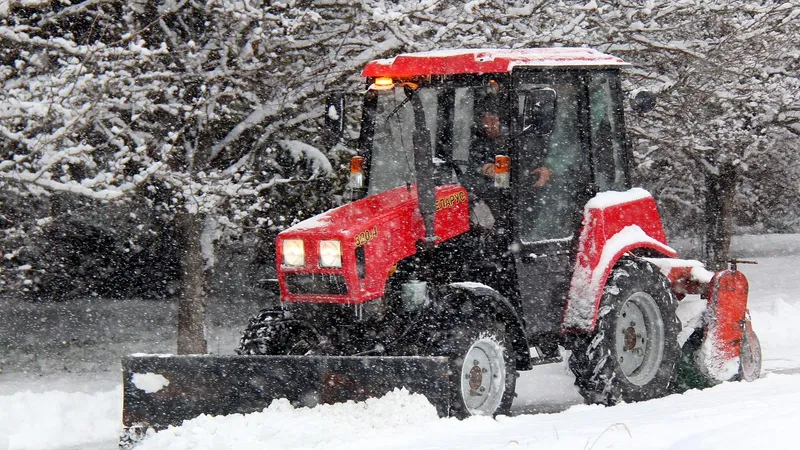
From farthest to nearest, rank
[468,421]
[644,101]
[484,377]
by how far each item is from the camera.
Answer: [644,101] → [484,377] → [468,421]

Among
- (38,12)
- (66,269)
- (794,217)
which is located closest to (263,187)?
(38,12)

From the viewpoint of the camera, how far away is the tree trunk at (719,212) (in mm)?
16359

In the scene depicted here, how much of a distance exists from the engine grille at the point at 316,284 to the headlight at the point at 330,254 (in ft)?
0.24

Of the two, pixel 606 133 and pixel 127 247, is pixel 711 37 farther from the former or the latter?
pixel 127 247

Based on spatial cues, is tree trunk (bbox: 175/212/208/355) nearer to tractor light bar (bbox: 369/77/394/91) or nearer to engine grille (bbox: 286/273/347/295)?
tractor light bar (bbox: 369/77/394/91)

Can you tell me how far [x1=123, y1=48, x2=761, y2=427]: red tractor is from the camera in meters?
5.99

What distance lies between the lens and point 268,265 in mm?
14625

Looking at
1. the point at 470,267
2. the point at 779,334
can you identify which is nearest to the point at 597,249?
the point at 470,267

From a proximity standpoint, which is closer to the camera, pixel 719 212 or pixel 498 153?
pixel 498 153

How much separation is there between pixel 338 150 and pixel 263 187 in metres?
1.44

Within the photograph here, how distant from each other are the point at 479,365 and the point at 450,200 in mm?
1025

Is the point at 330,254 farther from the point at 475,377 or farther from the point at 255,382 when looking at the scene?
the point at 475,377

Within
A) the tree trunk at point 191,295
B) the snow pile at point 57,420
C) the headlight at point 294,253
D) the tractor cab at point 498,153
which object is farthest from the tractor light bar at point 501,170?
the tree trunk at point 191,295

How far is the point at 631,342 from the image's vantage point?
734 centimetres
